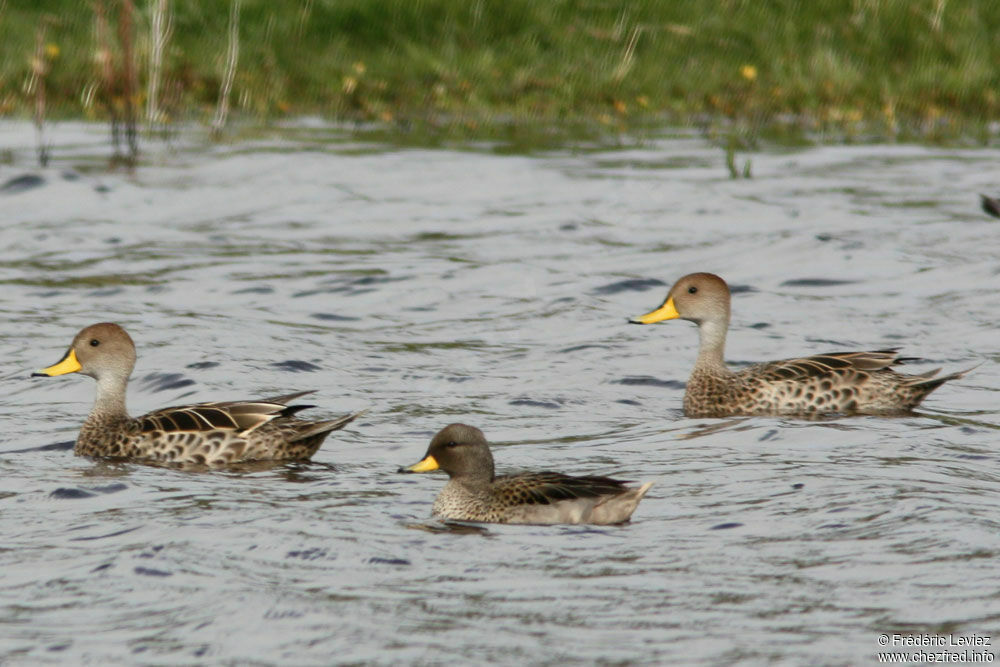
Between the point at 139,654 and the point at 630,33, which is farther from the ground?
the point at 630,33

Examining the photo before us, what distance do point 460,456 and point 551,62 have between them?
17.0 m

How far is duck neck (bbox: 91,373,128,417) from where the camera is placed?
11.0 meters

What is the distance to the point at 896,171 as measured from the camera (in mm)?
20531

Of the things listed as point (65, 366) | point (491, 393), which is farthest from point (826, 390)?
point (65, 366)

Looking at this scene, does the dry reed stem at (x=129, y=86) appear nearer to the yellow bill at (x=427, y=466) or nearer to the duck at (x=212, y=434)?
the duck at (x=212, y=434)

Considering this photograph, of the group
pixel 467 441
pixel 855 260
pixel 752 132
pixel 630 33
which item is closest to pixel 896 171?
pixel 752 132

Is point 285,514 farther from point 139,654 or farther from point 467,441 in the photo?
point 139,654

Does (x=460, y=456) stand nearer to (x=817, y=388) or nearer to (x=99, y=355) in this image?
(x=99, y=355)

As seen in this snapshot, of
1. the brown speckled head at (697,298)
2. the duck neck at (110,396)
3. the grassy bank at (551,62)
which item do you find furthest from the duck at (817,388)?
the grassy bank at (551,62)

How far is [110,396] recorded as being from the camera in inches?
436

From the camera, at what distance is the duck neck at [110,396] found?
11.0 m

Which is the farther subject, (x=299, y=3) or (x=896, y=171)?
(x=299, y=3)

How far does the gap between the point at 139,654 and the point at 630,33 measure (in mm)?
20245

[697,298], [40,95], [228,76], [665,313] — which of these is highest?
[228,76]
